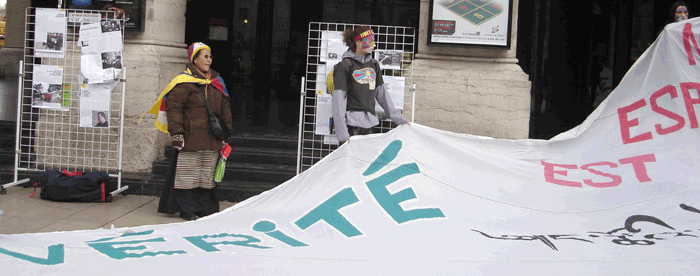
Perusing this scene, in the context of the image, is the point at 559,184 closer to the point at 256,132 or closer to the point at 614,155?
the point at 614,155

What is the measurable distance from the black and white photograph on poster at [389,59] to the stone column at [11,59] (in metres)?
5.81

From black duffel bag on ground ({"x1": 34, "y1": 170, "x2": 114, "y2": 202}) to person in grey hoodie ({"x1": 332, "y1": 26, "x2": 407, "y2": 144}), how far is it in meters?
2.83

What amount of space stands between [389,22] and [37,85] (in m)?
4.54

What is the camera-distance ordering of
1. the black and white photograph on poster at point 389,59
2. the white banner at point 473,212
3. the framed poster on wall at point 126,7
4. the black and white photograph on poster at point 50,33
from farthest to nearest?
1. the framed poster on wall at point 126,7
2. the black and white photograph on poster at point 50,33
3. the black and white photograph on poster at point 389,59
4. the white banner at point 473,212

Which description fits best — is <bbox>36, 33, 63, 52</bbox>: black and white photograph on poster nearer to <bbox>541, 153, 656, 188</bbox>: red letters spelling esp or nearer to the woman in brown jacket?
the woman in brown jacket

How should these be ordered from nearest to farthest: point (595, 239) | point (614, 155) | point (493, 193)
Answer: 1. point (595, 239)
2. point (493, 193)
3. point (614, 155)

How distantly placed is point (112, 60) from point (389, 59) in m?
3.02

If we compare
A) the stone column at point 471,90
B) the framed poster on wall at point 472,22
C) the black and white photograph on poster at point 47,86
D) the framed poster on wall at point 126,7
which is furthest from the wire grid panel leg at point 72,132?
the framed poster on wall at point 472,22

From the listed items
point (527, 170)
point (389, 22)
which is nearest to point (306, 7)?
point (389, 22)

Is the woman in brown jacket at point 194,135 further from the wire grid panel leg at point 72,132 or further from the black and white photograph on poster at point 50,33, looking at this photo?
the black and white photograph on poster at point 50,33

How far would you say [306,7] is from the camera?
10383mm

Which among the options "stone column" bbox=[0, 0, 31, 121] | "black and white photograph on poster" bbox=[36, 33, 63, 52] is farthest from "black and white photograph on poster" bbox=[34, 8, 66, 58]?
"stone column" bbox=[0, 0, 31, 121]

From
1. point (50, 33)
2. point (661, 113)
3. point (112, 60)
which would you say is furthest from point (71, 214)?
point (661, 113)

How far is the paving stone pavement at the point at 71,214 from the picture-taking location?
22.4ft
